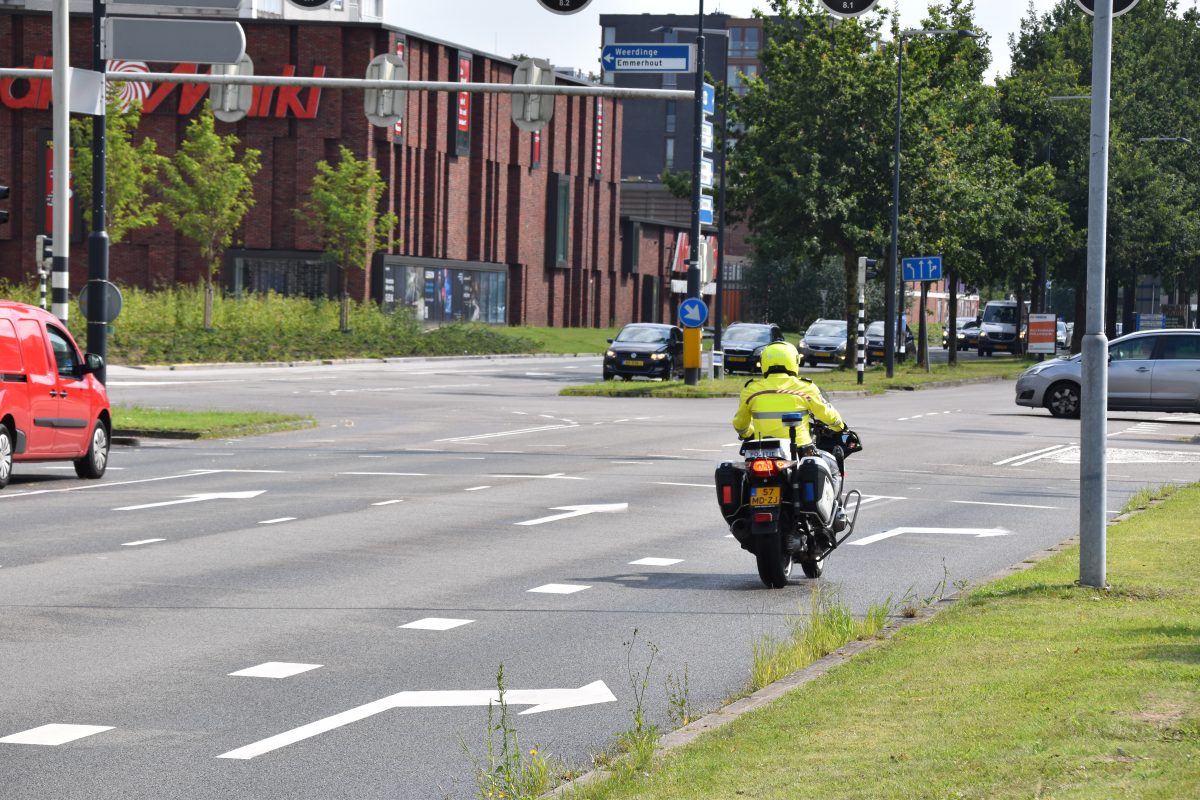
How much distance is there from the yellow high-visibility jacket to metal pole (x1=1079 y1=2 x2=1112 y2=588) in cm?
200

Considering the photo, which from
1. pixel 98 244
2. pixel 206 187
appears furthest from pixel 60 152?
pixel 206 187

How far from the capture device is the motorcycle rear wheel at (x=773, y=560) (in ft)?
39.0

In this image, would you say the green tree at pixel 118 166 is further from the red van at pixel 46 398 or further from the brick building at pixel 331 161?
the red van at pixel 46 398

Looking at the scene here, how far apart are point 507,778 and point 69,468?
1660 centimetres

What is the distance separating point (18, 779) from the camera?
6.50 metres

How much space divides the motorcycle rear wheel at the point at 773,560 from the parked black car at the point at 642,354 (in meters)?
32.3

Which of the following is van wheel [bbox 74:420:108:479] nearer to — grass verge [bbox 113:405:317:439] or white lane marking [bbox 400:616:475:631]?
grass verge [bbox 113:405:317:439]

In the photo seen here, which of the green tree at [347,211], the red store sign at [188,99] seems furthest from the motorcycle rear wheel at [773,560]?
the red store sign at [188,99]

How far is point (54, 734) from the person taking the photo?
7258 mm

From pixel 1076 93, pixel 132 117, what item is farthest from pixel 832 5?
pixel 1076 93

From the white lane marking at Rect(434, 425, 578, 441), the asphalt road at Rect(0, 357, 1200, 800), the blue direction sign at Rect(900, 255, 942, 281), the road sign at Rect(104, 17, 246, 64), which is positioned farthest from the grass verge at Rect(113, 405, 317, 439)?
the blue direction sign at Rect(900, 255, 942, 281)

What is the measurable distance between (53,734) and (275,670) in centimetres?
161

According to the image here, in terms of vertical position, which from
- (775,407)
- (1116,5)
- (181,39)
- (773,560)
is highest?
(181,39)

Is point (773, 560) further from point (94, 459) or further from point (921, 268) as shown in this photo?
point (921, 268)
